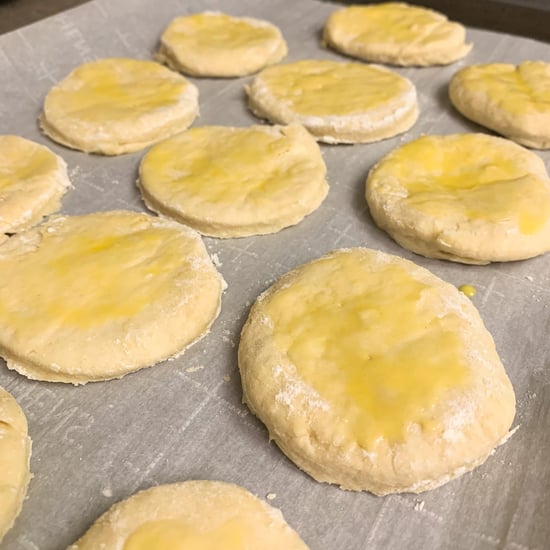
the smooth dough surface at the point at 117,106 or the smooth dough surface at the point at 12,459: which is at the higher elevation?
the smooth dough surface at the point at 117,106

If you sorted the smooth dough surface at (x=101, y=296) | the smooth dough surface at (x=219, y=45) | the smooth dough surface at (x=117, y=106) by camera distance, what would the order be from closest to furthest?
1. the smooth dough surface at (x=101, y=296)
2. the smooth dough surface at (x=117, y=106)
3. the smooth dough surface at (x=219, y=45)

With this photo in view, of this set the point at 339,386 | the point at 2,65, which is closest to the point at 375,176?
the point at 339,386

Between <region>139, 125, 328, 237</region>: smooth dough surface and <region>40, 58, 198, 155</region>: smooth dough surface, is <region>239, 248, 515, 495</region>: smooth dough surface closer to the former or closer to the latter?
<region>139, 125, 328, 237</region>: smooth dough surface

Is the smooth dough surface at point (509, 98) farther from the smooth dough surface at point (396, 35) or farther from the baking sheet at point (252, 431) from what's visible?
the baking sheet at point (252, 431)

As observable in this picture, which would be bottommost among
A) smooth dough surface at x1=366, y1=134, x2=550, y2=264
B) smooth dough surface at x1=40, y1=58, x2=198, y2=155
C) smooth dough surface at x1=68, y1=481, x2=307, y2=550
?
smooth dough surface at x1=68, y1=481, x2=307, y2=550

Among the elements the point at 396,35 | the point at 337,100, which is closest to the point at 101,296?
the point at 337,100

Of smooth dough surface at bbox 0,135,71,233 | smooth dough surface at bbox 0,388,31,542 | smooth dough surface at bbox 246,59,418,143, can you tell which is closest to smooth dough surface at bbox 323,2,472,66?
smooth dough surface at bbox 246,59,418,143

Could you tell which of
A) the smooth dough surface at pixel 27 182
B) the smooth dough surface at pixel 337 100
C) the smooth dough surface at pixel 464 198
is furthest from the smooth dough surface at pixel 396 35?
the smooth dough surface at pixel 27 182
